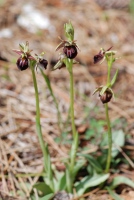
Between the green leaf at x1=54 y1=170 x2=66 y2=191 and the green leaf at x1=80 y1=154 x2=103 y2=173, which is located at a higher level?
the green leaf at x1=80 y1=154 x2=103 y2=173

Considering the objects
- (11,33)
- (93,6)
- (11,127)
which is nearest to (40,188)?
(11,127)

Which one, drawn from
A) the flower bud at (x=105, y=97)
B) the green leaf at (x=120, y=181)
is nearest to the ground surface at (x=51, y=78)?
the green leaf at (x=120, y=181)

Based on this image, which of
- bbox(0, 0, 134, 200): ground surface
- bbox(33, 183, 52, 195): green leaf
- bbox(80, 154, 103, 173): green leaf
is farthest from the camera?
bbox(0, 0, 134, 200): ground surface

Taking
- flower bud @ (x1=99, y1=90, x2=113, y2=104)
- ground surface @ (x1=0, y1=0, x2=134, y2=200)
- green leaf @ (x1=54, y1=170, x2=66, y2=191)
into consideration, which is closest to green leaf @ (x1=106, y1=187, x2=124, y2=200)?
ground surface @ (x1=0, y1=0, x2=134, y2=200)

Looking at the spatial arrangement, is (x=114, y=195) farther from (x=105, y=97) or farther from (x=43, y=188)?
(x=105, y=97)

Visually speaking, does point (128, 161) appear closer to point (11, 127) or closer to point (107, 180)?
point (107, 180)

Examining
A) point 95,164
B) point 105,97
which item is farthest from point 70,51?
point 95,164

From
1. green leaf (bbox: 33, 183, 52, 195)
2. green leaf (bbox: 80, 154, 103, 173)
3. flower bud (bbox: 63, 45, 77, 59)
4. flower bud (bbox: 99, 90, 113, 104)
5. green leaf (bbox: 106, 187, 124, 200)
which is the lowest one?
green leaf (bbox: 106, 187, 124, 200)

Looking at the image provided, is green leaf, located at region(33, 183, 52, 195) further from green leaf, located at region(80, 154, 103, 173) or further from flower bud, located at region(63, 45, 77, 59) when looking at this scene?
flower bud, located at region(63, 45, 77, 59)
